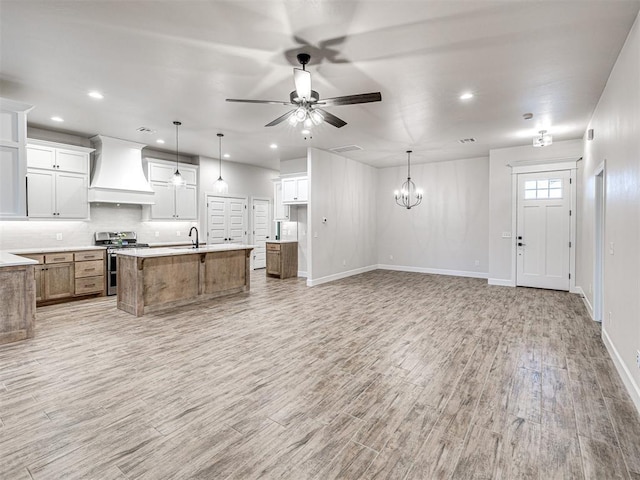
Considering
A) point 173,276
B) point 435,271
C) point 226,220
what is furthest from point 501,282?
point 226,220

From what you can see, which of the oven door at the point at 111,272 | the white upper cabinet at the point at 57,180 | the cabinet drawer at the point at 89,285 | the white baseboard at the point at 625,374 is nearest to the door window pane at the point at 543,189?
the white baseboard at the point at 625,374

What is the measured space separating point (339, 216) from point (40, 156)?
586 cm

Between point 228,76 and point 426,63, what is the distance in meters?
2.14

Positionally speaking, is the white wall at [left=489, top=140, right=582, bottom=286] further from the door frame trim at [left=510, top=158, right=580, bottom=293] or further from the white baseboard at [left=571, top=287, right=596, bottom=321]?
the white baseboard at [left=571, top=287, right=596, bottom=321]

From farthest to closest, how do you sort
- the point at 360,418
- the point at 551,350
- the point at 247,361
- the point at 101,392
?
the point at 551,350 < the point at 247,361 < the point at 101,392 < the point at 360,418

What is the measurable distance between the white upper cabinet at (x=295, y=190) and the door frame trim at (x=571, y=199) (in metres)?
4.46

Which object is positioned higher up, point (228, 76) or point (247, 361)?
point (228, 76)

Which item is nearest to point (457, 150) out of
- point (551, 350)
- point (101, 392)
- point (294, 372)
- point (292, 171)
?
point (292, 171)

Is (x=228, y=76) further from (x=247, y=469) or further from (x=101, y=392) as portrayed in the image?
(x=247, y=469)

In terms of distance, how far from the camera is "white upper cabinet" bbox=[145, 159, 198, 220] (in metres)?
7.07

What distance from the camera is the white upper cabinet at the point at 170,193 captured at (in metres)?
7.07

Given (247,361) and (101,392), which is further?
(247,361)

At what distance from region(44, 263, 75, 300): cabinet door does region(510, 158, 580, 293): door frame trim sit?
8.51m

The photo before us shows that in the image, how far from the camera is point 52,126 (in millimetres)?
5609
